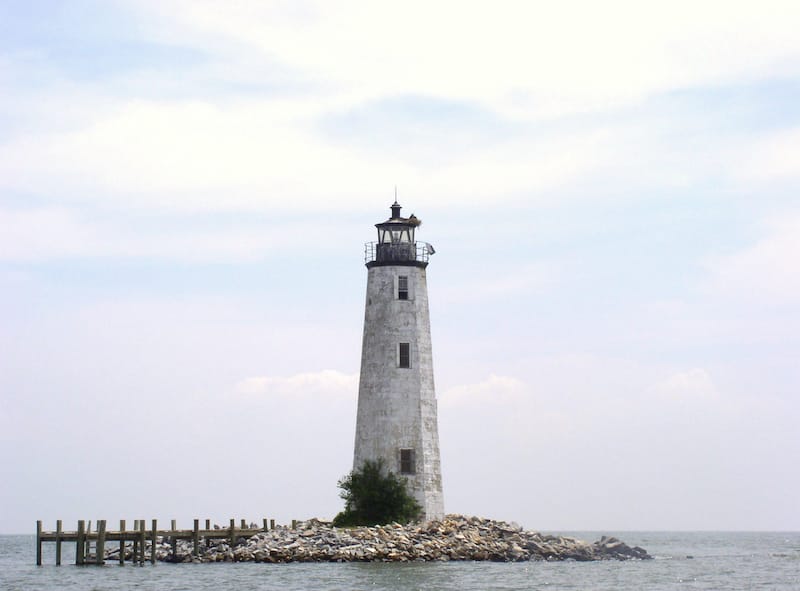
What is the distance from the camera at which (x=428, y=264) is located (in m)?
50.5

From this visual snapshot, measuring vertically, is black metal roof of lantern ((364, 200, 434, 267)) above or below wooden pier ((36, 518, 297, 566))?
above

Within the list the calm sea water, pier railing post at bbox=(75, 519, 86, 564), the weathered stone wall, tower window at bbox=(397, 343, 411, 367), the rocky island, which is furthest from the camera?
tower window at bbox=(397, 343, 411, 367)

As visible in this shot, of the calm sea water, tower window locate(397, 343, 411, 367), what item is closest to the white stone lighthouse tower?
tower window locate(397, 343, 411, 367)

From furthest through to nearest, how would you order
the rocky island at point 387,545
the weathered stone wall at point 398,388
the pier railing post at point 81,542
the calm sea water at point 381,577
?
the weathered stone wall at point 398,388 < the pier railing post at point 81,542 < the rocky island at point 387,545 < the calm sea water at point 381,577

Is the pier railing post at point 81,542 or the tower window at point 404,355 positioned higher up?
the tower window at point 404,355

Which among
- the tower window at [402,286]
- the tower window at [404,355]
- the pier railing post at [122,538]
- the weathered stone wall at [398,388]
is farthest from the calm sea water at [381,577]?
the tower window at [402,286]

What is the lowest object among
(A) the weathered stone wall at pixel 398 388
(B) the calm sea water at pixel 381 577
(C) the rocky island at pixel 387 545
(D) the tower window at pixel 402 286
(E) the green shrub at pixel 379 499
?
(B) the calm sea water at pixel 381 577

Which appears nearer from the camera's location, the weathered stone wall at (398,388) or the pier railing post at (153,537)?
the pier railing post at (153,537)

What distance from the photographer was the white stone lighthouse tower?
4878 centimetres

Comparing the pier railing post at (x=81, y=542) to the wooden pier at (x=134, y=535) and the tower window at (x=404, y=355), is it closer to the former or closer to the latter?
the wooden pier at (x=134, y=535)

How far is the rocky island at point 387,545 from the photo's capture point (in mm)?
45344

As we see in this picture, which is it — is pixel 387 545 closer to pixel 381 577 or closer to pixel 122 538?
pixel 381 577

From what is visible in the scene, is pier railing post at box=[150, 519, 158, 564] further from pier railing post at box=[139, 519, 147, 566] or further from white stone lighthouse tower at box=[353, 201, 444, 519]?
white stone lighthouse tower at box=[353, 201, 444, 519]

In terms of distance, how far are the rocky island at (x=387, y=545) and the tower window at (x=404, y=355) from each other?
20.4 ft
